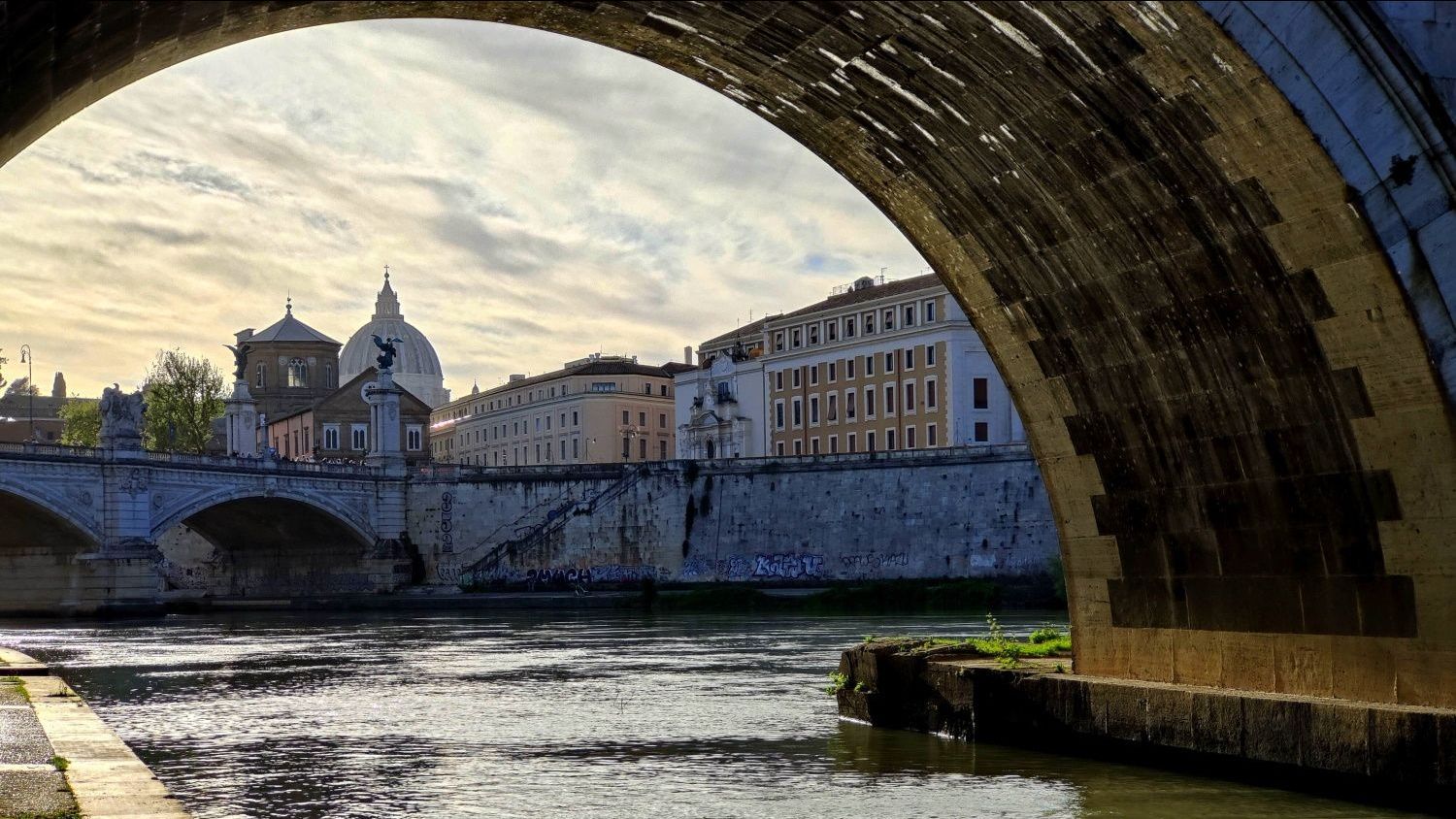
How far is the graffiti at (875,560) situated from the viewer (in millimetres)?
81562

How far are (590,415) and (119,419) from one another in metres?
52.3

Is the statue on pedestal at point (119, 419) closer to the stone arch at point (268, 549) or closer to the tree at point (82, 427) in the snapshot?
the stone arch at point (268, 549)

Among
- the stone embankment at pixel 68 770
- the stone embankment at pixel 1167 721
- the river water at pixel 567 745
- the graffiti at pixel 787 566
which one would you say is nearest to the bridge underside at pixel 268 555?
the graffiti at pixel 787 566

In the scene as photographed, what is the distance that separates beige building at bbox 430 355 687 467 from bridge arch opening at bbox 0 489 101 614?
42.6m

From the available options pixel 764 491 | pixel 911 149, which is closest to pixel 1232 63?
pixel 911 149

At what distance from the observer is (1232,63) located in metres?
11.9

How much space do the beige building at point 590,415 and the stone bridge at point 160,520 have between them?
85.9 ft

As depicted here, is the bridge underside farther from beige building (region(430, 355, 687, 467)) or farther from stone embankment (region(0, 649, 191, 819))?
stone embankment (region(0, 649, 191, 819))

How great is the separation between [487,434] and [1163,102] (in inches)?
5218

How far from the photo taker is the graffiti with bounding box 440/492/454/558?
90.0m

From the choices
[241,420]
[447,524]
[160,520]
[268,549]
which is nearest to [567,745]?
[160,520]

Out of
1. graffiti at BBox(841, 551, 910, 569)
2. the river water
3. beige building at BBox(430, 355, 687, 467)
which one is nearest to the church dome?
beige building at BBox(430, 355, 687, 467)

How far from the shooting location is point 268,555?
98.1 meters

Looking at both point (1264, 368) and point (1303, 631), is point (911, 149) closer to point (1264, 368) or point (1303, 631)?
point (1264, 368)
